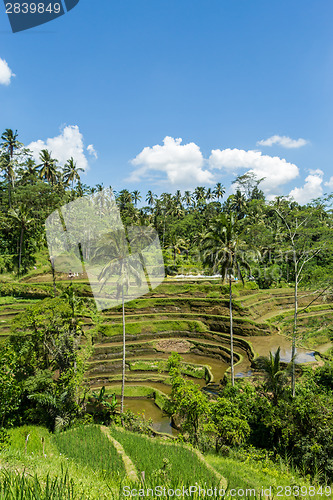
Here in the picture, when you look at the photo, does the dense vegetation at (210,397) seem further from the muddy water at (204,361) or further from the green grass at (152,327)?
the muddy water at (204,361)

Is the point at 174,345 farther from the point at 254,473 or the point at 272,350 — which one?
the point at 254,473

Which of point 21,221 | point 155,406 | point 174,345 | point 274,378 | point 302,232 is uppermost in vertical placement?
point 21,221

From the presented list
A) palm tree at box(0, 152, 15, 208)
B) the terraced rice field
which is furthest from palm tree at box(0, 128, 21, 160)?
the terraced rice field

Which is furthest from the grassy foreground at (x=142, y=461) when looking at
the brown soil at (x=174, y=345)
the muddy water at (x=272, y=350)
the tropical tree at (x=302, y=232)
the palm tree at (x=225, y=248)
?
the brown soil at (x=174, y=345)

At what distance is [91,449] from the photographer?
10320mm

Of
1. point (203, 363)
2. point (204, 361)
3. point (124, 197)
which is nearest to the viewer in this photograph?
point (203, 363)

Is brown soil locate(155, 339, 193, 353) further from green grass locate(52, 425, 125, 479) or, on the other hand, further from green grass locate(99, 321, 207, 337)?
green grass locate(52, 425, 125, 479)

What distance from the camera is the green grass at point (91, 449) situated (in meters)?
8.85

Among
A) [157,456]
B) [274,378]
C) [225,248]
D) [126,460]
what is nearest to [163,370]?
[225,248]

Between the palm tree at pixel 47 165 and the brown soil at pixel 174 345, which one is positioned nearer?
the brown soil at pixel 174 345

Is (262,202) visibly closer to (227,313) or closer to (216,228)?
(216,228)

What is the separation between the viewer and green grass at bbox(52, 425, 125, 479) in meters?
8.85

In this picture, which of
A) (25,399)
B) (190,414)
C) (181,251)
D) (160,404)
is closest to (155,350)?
(160,404)

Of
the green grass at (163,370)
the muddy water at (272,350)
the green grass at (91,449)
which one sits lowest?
the green grass at (163,370)
